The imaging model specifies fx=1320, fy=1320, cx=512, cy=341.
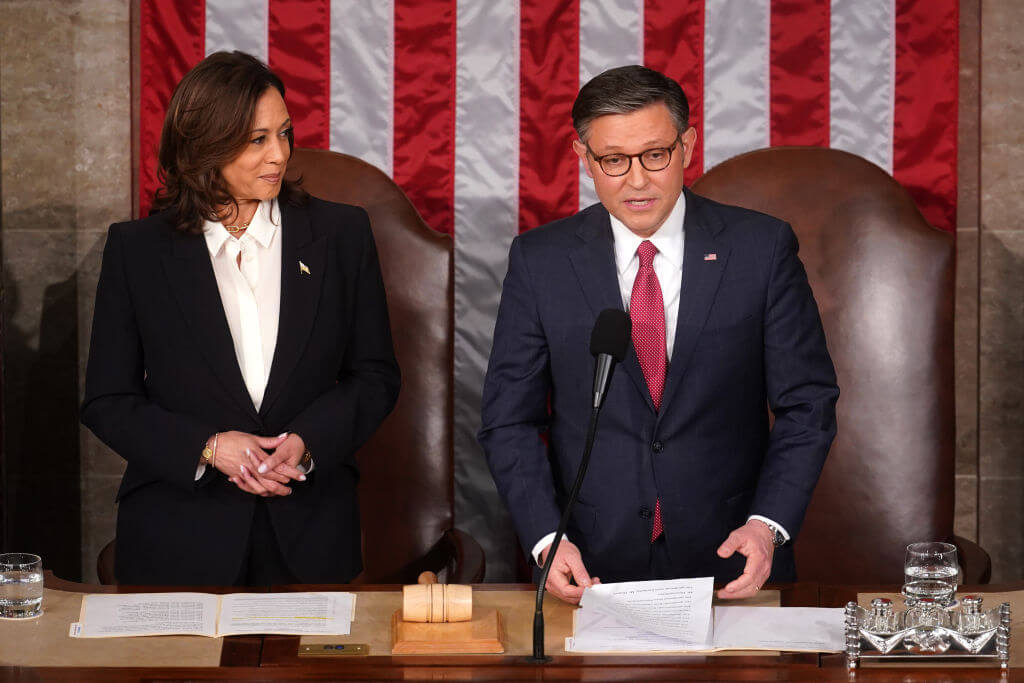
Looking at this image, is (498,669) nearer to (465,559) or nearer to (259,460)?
(259,460)

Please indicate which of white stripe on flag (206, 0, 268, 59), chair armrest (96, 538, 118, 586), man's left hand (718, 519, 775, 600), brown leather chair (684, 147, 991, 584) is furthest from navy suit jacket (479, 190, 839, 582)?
white stripe on flag (206, 0, 268, 59)

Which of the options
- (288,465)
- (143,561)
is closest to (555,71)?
(288,465)

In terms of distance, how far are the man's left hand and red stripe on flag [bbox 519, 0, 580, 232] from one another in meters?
1.57

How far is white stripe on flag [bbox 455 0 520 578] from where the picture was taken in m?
3.76

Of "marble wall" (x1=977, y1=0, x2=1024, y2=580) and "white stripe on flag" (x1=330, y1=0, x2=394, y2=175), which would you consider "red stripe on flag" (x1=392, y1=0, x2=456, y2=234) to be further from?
"marble wall" (x1=977, y1=0, x2=1024, y2=580)

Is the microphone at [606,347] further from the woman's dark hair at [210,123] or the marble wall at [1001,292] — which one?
the marble wall at [1001,292]

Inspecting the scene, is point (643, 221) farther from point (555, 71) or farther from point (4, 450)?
point (4, 450)

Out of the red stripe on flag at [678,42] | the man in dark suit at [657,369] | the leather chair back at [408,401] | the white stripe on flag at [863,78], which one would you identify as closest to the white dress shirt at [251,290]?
the man in dark suit at [657,369]

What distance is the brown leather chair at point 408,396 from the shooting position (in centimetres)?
352

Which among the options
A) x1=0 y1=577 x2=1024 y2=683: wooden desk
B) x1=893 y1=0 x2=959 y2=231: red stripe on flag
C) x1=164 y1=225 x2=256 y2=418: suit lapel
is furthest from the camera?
x1=893 y1=0 x2=959 y2=231: red stripe on flag

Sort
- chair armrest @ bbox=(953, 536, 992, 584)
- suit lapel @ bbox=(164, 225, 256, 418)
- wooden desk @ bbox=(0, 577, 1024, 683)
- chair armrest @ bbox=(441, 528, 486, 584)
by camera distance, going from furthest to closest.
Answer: chair armrest @ bbox=(441, 528, 486, 584)
chair armrest @ bbox=(953, 536, 992, 584)
suit lapel @ bbox=(164, 225, 256, 418)
wooden desk @ bbox=(0, 577, 1024, 683)

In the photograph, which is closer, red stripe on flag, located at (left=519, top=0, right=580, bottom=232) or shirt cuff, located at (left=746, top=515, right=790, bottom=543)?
shirt cuff, located at (left=746, top=515, right=790, bottom=543)

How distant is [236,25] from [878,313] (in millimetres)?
1959

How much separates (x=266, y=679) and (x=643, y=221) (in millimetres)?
1158
